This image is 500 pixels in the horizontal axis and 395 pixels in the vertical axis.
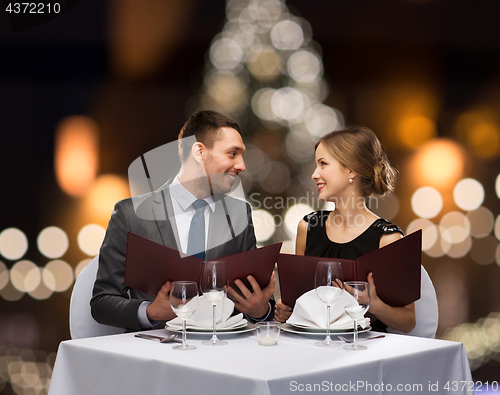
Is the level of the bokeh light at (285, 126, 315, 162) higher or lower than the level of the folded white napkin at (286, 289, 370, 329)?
higher

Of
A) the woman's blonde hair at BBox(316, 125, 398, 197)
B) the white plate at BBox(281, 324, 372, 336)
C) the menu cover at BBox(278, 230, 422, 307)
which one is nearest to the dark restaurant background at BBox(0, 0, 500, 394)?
the woman's blonde hair at BBox(316, 125, 398, 197)

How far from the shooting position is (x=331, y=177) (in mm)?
2004

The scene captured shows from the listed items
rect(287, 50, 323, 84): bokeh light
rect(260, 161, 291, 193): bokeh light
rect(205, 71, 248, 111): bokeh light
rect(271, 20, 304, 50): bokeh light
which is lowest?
rect(260, 161, 291, 193): bokeh light

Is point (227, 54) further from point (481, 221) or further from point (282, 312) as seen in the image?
point (282, 312)

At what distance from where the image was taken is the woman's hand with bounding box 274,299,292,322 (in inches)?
59.1

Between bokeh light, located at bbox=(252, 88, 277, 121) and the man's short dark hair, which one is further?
bokeh light, located at bbox=(252, 88, 277, 121)

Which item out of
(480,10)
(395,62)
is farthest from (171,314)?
(480,10)

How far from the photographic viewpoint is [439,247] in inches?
127

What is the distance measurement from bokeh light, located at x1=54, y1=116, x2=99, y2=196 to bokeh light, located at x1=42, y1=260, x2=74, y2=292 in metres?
0.43

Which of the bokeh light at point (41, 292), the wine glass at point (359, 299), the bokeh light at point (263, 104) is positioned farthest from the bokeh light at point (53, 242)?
the wine glass at point (359, 299)

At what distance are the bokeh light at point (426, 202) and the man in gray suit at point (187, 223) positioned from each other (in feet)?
5.25

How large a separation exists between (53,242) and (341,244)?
6.04 feet

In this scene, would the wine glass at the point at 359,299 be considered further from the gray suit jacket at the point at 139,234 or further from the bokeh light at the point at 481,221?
the bokeh light at the point at 481,221

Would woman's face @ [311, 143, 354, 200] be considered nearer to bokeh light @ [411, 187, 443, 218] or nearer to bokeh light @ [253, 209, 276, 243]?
bokeh light @ [253, 209, 276, 243]
